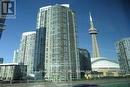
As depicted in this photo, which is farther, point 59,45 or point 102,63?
point 102,63

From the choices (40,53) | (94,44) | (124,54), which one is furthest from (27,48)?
(94,44)

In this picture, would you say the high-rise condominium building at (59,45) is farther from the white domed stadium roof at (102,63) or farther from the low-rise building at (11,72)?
the white domed stadium roof at (102,63)

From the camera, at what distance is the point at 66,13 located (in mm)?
11078

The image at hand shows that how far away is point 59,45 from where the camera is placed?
33.3ft

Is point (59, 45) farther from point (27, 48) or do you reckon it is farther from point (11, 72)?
point (27, 48)

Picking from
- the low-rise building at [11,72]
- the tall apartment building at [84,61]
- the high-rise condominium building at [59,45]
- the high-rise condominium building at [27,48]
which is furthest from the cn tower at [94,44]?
the low-rise building at [11,72]

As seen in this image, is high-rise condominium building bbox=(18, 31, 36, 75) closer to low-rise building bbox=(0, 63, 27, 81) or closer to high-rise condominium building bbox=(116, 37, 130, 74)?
low-rise building bbox=(0, 63, 27, 81)

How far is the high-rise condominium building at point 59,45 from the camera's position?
32.8ft

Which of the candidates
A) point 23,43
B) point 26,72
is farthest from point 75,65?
point 23,43

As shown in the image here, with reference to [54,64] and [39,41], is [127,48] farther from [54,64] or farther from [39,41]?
[39,41]

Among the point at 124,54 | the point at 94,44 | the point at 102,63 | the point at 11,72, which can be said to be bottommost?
the point at 11,72

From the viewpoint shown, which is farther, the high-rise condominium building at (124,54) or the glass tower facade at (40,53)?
the glass tower facade at (40,53)

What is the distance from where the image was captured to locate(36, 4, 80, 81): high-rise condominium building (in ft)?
32.8

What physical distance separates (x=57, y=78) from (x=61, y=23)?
2.78 meters
